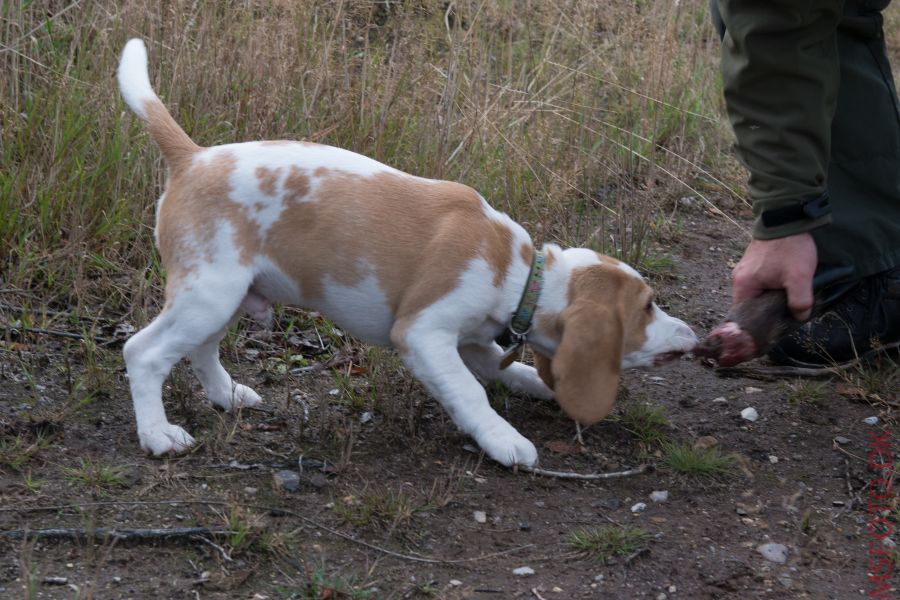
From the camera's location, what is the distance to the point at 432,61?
490 centimetres

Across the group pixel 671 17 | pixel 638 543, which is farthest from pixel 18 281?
pixel 671 17

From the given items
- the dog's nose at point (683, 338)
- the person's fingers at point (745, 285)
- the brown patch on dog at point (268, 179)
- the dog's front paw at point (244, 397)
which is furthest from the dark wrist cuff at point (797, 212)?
the dog's front paw at point (244, 397)

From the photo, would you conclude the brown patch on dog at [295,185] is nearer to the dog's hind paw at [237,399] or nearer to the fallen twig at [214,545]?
the dog's hind paw at [237,399]

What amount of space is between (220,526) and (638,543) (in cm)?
103

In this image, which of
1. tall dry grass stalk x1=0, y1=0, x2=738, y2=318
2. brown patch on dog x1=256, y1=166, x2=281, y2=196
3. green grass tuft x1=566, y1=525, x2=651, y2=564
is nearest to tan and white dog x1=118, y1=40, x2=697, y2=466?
brown patch on dog x1=256, y1=166, x2=281, y2=196

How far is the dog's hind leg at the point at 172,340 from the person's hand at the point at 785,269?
1454 mm

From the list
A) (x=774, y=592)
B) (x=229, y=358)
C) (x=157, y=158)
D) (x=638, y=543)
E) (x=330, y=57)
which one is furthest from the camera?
(x=330, y=57)

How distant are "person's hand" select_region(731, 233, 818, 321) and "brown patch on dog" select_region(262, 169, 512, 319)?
768mm

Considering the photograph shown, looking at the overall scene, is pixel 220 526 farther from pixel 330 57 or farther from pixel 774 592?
pixel 330 57

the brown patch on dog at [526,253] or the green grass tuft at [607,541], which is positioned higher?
the brown patch on dog at [526,253]

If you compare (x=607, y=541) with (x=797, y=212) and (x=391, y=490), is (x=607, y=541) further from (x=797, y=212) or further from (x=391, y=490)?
(x=797, y=212)

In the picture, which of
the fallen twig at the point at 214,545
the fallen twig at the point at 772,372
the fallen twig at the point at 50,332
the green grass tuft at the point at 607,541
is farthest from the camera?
the fallen twig at the point at 772,372

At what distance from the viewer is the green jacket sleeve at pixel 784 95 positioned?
9.81 feet

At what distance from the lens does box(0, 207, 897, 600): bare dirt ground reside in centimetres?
251
